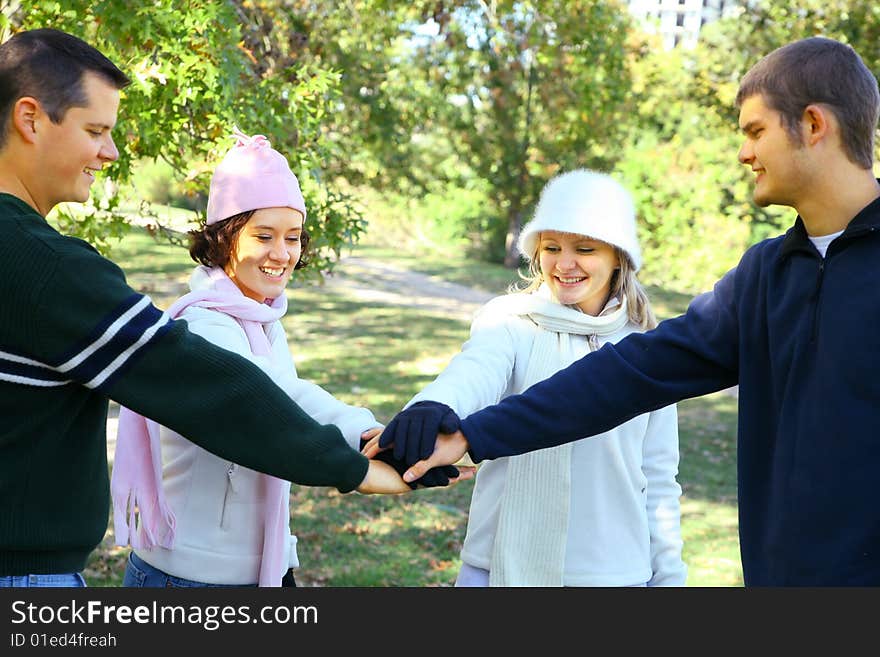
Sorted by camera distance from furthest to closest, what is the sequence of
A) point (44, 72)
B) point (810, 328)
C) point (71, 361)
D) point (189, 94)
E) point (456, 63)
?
point (456, 63)
point (189, 94)
point (810, 328)
point (44, 72)
point (71, 361)

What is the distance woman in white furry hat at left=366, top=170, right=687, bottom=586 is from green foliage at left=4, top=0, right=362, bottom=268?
1685mm

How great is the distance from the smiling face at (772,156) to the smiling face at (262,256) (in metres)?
1.32

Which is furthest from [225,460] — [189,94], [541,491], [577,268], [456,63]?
[456,63]

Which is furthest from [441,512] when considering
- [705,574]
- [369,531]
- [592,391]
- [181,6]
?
[592,391]

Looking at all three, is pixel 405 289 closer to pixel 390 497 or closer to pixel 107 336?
pixel 390 497

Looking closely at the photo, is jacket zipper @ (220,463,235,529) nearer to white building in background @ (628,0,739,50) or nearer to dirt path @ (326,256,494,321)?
white building in background @ (628,0,739,50)

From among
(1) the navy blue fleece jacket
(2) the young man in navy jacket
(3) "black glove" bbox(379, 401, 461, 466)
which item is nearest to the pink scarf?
(3) "black glove" bbox(379, 401, 461, 466)

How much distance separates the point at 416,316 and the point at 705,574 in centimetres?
992

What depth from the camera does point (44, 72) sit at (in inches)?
90.6

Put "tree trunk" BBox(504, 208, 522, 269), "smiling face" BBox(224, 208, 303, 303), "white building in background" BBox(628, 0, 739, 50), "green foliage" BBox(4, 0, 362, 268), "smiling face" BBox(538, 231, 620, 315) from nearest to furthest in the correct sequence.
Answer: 1. "smiling face" BBox(224, 208, 303, 303)
2. "smiling face" BBox(538, 231, 620, 315)
3. "green foliage" BBox(4, 0, 362, 268)
4. "white building in background" BBox(628, 0, 739, 50)
5. "tree trunk" BBox(504, 208, 522, 269)

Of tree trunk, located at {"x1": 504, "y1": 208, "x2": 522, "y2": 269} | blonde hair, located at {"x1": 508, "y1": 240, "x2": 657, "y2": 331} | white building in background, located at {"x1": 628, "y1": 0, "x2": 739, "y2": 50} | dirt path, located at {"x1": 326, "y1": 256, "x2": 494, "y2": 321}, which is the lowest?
blonde hair, located at {"x1": 508, "y1": 240, "x2": 657, "y2": 331}

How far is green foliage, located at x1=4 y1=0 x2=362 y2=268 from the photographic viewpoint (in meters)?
4.33

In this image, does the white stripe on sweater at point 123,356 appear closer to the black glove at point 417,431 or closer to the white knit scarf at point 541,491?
the black glove at point 417,431

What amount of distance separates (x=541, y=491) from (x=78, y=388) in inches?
58.1
